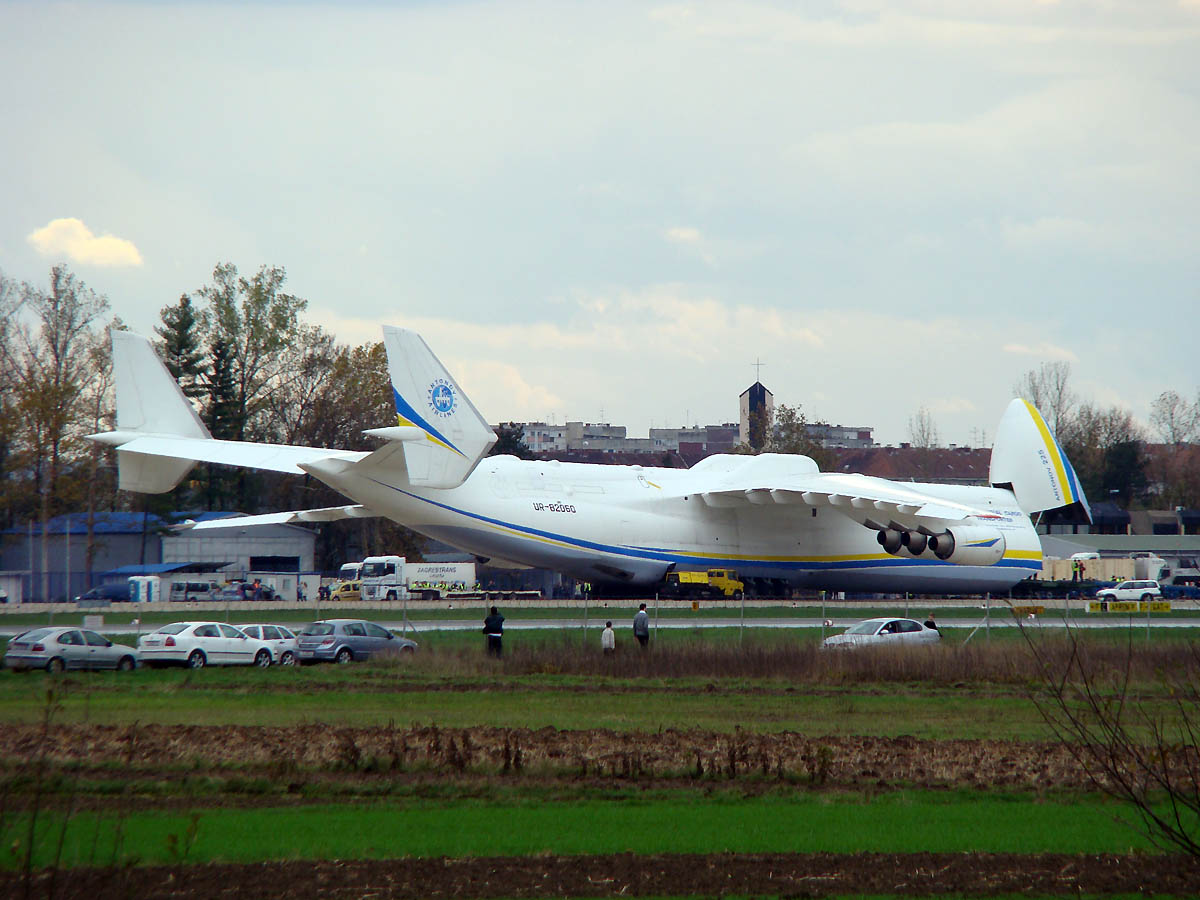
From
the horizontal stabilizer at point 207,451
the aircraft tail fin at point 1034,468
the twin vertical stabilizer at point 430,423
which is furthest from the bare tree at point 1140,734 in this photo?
the aircraft tail fin at point 1034,468

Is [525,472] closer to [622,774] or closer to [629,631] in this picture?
[629,631]

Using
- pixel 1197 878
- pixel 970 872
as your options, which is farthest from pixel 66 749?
pixel 1197 878

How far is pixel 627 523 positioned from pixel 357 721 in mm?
20109

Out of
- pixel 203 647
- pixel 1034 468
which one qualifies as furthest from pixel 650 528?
pixel 203 647

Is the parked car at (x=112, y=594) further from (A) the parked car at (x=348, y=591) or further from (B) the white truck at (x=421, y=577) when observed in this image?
(B) the white truck at (x=421, y=577)

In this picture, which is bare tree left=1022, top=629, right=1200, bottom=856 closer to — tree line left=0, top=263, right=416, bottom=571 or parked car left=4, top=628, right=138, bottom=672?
parked car left=4, top=628, right=138, bottom=672

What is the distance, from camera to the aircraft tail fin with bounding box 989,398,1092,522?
4234 cm

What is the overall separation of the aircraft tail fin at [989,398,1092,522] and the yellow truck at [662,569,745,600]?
10476 mm

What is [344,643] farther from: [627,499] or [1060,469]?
[1060,469]

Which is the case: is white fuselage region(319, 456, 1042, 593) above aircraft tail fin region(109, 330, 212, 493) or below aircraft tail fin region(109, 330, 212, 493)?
below

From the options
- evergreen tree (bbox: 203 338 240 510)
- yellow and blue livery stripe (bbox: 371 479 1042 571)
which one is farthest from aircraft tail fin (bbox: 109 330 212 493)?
evergreen tree (bbox: 203 338 240 510)

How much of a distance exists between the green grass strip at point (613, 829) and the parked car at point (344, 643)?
14.9 m

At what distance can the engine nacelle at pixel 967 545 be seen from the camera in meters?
35.0

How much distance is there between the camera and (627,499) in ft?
122
